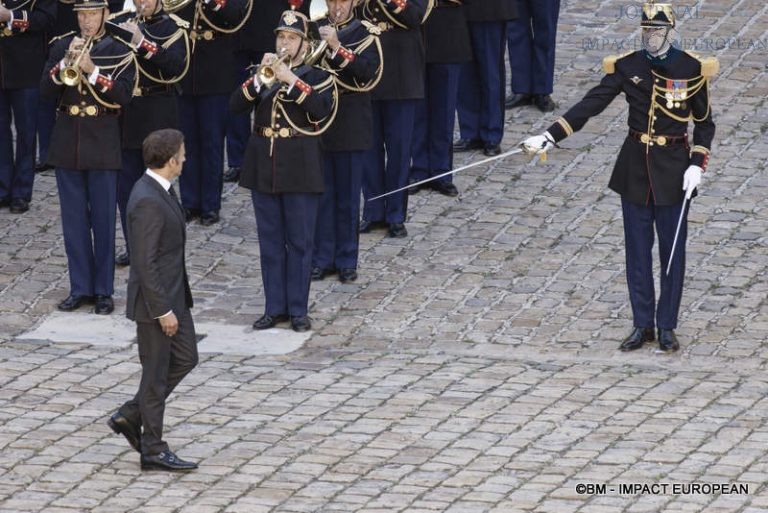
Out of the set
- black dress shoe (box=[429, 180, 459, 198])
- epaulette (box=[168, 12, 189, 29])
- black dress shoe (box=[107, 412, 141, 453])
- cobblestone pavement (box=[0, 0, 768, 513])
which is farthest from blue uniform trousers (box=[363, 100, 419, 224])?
black dress shoe (box=[107, 412, 141, 453])

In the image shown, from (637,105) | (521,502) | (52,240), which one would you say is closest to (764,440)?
(521,502)

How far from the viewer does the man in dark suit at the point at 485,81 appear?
46.5 feet

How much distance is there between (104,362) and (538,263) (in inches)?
120

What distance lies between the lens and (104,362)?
11281mm

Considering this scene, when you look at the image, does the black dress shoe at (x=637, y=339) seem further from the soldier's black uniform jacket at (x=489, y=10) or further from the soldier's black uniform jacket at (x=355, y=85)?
the soldier's black uniform jacket at (x=489, y=10)

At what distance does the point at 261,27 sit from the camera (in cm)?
1398

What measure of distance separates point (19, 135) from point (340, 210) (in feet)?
8.90

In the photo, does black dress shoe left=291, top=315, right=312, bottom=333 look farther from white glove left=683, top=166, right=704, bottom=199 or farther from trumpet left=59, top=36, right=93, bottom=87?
white glove left=683, top=166, right=704, bottom=199

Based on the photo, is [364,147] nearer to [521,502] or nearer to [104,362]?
[104,362]

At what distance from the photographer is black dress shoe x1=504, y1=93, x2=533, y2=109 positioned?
15578 mm

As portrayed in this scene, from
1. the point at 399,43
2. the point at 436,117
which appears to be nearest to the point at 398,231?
the point at 436,117

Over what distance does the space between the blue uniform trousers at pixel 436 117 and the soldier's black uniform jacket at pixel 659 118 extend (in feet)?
7.99

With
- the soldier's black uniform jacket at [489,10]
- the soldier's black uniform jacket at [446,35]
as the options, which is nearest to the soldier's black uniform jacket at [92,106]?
the soldier's black uniform jacket at [446,35]

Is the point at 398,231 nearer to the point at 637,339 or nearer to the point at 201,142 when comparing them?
the point at 201,142
